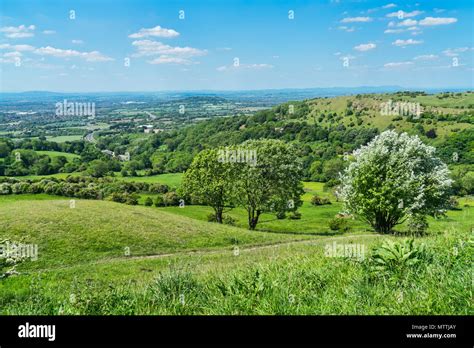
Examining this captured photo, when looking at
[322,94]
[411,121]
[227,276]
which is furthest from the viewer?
[411,121]

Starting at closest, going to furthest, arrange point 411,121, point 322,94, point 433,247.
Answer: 1. point 433,247
2. point 322,94
3. point 411,121

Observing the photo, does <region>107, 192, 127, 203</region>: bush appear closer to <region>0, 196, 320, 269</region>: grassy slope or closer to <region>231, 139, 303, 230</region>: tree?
<region>231, 139, 303, 230</region>: tree

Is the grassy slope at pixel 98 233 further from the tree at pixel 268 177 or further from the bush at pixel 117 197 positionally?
the bush at pixel 117 197

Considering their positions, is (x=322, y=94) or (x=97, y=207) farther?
(x=97, y=207)

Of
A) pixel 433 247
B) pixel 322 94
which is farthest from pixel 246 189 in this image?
pixel 433 247

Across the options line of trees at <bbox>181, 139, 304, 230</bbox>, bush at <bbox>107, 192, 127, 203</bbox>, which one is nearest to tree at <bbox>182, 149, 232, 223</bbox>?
line of trees at <bbox>181, 139, 304, 230</bbox>

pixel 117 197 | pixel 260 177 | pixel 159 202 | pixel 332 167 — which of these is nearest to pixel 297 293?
pixel 260 177

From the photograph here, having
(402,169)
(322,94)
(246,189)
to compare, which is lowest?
(246,189)
